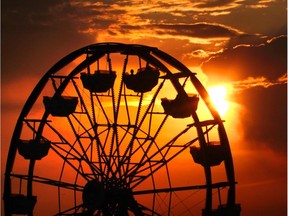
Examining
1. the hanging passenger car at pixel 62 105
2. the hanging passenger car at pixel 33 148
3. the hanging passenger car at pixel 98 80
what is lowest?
the hanging passenger car at pixel 33 148

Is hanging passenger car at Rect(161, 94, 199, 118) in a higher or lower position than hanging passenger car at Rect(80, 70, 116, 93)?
lower

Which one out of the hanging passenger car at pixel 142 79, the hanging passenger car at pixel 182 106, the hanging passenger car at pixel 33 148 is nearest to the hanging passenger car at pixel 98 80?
the hanging passenger car at pixel 142 79

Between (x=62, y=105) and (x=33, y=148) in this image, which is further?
(x=33, y=148)

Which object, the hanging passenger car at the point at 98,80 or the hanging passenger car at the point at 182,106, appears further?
the hanging passenger car at the point at 98,80

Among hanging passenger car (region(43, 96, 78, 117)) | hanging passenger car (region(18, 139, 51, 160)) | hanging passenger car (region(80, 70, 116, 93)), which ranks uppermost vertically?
hanging passenger car (region(80, 70, 116, 93))

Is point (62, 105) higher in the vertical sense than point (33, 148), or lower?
higher

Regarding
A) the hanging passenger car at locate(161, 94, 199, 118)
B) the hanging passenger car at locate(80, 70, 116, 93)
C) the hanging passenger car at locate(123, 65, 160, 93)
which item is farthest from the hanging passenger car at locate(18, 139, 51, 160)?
the hanging passenger car at locate(161, 94, 199, 118)

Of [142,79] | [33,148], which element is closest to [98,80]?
[142,79]

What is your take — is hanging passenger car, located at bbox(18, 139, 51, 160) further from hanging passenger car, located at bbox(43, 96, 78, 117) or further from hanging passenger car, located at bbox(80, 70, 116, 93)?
hanging passenger car, located at bbox(80, 70, 116, 93)

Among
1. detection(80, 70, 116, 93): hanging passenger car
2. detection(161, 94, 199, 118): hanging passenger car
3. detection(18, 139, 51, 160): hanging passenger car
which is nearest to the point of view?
detection(161, 94, 199, 118): hanging passenger car

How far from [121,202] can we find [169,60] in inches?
230

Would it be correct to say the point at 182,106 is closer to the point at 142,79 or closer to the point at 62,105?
the point at 142,79

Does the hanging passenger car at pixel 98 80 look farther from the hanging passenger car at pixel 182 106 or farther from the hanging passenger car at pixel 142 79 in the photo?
the hanging passenger car at pixel 182 106

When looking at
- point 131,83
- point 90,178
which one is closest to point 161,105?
point 131,83
